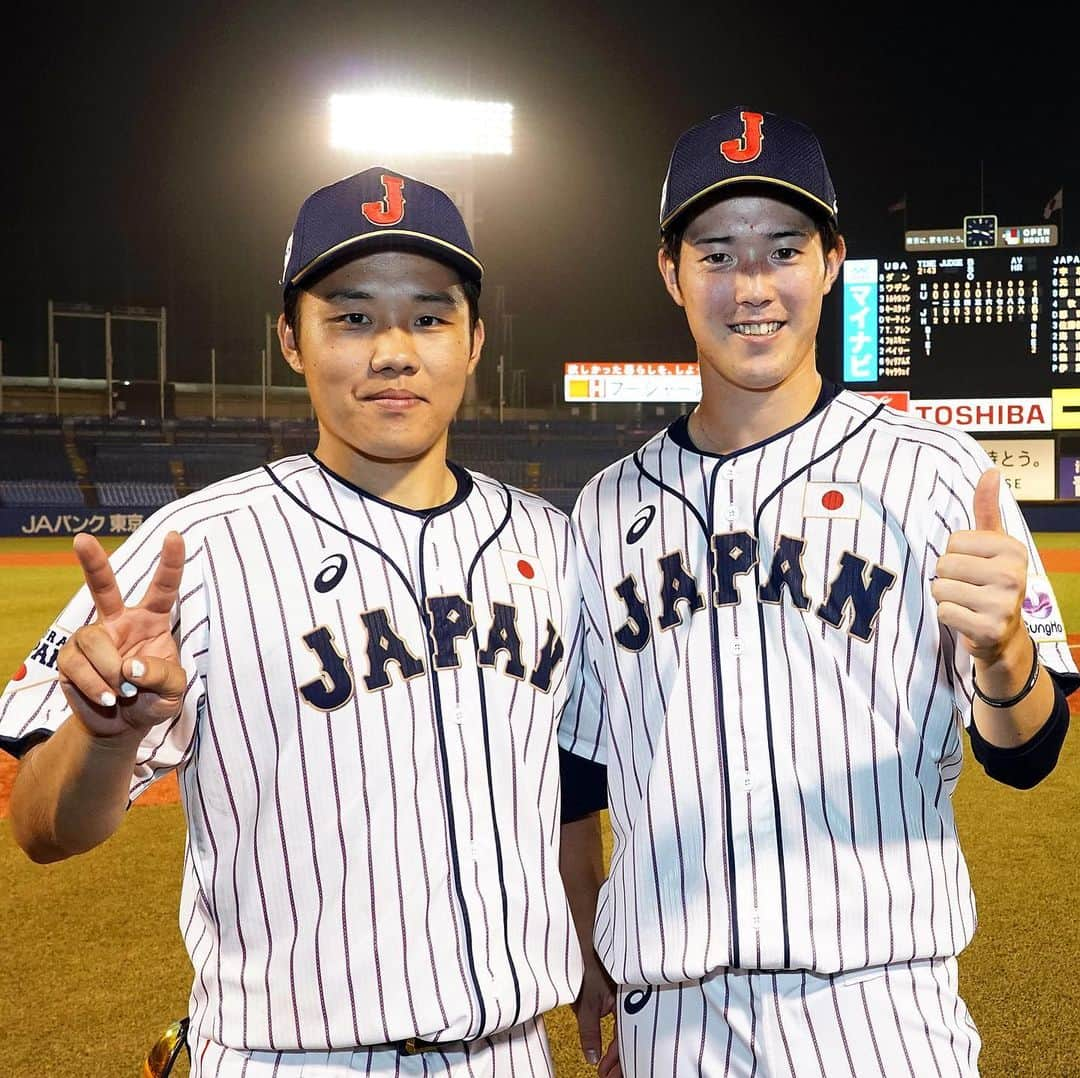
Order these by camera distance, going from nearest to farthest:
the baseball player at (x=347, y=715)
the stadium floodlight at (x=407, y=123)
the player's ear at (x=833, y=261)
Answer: the baseball player at (x=347, y=715) → the player's ear at (x=833, y=261) → the stadium floodlight at (x=407, y=123)

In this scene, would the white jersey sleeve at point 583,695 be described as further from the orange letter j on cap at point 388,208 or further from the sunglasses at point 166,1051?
the sunglasses at point 166,1051

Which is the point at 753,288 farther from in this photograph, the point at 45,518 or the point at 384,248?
the point at 45,518

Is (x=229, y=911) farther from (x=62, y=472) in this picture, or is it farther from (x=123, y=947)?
(x=62, y=472)

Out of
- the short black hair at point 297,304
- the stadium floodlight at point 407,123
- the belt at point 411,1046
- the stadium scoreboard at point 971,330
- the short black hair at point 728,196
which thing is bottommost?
the belt at point 411,1046

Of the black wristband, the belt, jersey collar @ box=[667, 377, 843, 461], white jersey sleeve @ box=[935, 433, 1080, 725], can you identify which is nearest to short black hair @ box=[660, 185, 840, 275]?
jersey collar @ box=[667, 377, 843, 461]

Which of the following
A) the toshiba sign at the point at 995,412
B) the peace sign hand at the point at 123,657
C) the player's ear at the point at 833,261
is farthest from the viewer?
the toshiba sign at the point at 995,412

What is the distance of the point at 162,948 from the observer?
11.8 feet

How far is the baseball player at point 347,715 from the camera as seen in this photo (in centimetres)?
149

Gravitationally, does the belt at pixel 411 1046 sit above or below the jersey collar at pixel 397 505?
below

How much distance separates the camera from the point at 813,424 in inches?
72.1

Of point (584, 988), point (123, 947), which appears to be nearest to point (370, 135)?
point (123, 947)

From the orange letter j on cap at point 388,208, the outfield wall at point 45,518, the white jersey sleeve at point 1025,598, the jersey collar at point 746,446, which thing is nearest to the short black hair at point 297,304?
the orange letter j on cap at point 388,208

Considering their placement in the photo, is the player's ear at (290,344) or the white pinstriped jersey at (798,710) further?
the player's ear at (290,344)

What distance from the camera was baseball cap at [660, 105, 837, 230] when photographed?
5.99 ft
